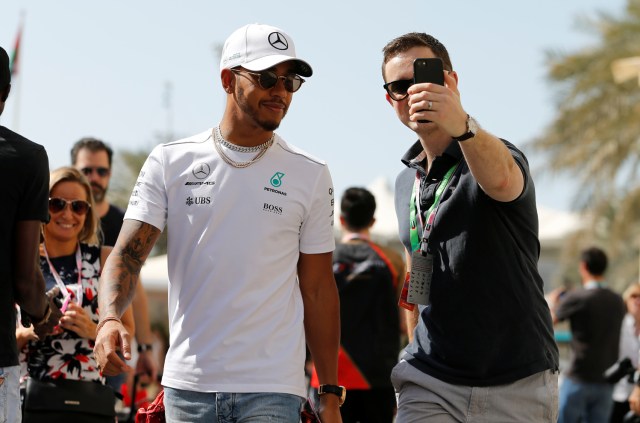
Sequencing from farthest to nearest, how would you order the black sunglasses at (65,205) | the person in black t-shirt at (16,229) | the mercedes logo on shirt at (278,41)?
the black sunglasses at (65,205), the mercedes logo on shirt at (278,41), the person in black t-shirt at (16,229)

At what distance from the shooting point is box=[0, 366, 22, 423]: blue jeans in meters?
4.18

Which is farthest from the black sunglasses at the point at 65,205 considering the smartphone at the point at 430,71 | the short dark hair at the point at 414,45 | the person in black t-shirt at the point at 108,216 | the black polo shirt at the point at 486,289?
the smartphone at the point at 430,71

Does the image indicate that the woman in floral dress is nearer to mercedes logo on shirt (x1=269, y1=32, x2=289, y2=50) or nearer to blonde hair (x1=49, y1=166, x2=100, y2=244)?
blonde hair (x1=49, y1=166, x2=100, y2=244)

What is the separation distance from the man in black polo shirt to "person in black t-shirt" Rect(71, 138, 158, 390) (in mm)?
2962

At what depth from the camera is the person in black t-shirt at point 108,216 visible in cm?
738

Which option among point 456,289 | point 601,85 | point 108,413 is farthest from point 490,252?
point 601,85

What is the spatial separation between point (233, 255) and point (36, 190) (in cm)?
82

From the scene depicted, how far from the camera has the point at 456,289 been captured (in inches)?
171

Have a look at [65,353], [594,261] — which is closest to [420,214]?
[65,353]

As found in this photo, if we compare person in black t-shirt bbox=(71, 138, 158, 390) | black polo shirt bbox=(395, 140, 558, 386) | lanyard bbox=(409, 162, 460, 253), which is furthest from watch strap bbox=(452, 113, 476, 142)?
person in black t-shirt bbox=(71, 138, 158, 390)

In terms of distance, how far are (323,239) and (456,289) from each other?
0.59 meters

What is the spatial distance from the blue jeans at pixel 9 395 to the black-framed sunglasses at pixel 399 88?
187 centimetres

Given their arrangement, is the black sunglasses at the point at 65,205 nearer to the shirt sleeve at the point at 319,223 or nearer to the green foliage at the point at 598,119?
the shirt sleeve at the point at 319,223

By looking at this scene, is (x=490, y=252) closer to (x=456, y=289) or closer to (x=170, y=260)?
(x=456, y=289)
